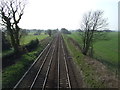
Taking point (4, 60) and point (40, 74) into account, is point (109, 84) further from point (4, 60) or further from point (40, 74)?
point (4, 60)

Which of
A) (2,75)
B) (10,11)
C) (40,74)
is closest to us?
(2,75)

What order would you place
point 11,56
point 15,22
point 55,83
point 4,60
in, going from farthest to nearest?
point 15,22, point 11,56, point 4,60, point 55,83

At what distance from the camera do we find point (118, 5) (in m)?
20.6

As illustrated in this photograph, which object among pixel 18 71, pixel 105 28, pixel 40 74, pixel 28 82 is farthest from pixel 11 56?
pixel 105 28

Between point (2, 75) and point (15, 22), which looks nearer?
point (2, 75)

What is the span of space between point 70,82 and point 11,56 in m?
12.8

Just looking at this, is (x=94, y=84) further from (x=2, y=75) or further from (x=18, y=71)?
(x=2, y=75)

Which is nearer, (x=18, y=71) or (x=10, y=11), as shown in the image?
(x=18, y=71)

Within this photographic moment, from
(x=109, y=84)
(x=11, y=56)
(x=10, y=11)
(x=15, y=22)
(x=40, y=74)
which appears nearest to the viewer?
(x=109, y=84)

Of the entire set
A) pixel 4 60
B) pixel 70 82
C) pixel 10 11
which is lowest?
pixel 70 82

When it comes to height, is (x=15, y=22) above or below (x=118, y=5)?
below

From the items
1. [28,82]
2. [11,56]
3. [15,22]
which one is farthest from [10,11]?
[28,82]

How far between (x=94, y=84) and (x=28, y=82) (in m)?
6.88

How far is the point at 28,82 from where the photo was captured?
13594 mm
